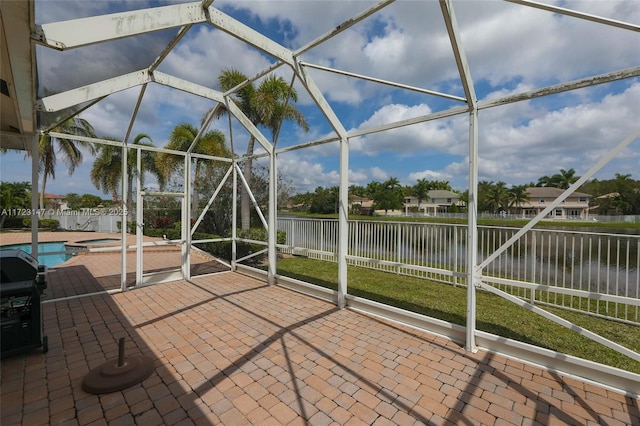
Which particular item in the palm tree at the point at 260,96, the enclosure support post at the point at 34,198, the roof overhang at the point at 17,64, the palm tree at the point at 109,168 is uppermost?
the palm tree at the point at 260,96

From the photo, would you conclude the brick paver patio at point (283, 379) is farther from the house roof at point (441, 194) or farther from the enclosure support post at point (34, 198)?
the house roof at point (441, 194)

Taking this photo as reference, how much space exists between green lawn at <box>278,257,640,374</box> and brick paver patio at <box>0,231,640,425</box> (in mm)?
750

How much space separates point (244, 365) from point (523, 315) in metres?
4.03

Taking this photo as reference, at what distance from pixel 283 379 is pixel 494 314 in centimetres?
338

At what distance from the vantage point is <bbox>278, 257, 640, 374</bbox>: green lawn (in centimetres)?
318

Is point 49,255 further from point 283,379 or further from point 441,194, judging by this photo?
point 441,194

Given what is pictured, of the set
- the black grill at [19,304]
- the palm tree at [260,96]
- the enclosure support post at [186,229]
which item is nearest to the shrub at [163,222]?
the palm tree at [260,96]

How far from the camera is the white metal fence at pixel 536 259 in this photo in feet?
12.2

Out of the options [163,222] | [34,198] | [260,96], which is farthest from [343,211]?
[163,222]

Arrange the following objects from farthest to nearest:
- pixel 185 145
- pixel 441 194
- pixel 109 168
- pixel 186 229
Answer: pixel 441 194
pixel 109 168
pixel 185 145
pixel 186 229

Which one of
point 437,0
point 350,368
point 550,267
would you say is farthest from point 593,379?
point 437,0

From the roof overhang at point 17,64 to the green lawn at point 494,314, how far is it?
497cm

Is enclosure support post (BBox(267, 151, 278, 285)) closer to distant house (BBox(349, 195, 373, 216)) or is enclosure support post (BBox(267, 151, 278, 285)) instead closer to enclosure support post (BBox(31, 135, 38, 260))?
enclosure support post (BBox(31, 135, 38, 260))

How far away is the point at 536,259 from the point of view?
479 cm
